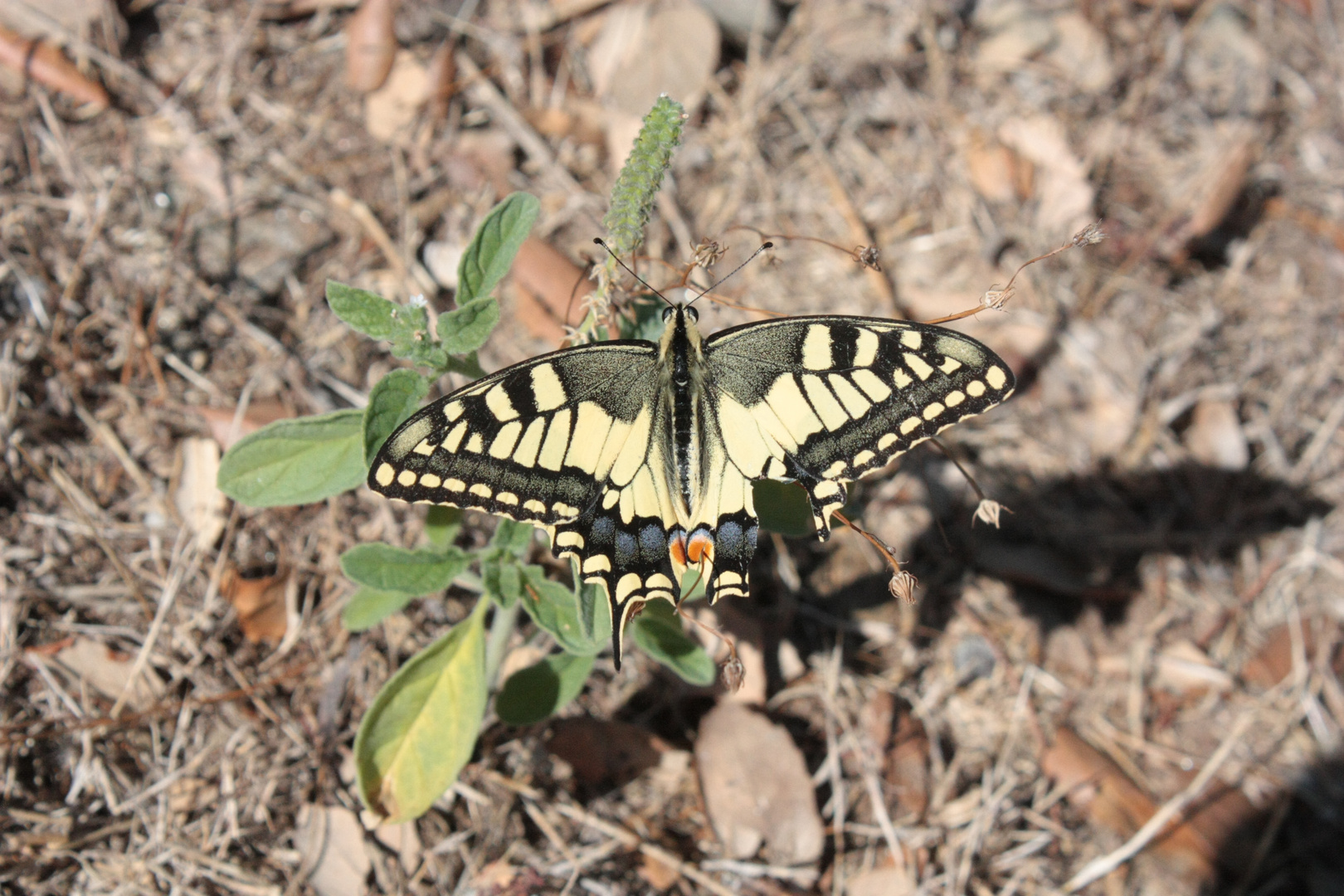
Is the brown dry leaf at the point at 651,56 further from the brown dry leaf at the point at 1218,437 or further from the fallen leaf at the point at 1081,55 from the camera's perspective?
the brown dry leaf at the point at 1218,437

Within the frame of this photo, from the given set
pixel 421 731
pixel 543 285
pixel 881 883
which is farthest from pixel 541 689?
pixel 543 285

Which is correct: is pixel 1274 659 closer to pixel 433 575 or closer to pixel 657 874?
pixel 657 874

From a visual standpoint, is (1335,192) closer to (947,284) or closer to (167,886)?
(947,284)

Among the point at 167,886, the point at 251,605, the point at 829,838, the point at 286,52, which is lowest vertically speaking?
the point at 829,838

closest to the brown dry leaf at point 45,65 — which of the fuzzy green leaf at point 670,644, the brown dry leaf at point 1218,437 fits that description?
the fuzzy green leaf at point 670,644

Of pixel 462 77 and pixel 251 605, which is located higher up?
pixel 462 77

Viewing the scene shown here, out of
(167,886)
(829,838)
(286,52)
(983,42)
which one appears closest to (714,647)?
(829,838)

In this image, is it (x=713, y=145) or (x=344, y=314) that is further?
(x=713, y=145)

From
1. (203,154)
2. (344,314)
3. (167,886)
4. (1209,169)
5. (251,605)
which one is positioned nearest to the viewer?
(344,314)
